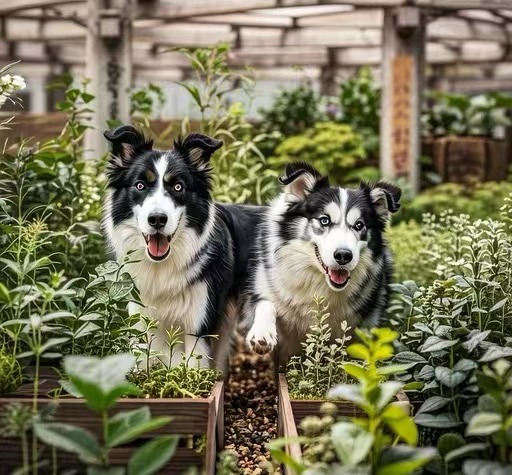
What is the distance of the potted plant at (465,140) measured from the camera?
9203mm

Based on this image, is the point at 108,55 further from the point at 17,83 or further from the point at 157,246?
the point at 157,246

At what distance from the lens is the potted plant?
9.20m

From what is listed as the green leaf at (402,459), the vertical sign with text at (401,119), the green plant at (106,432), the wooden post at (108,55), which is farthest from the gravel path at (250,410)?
the vertical sign with text at (401,119)

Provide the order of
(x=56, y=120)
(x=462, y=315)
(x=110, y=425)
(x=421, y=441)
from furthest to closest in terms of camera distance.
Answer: (x=56, y=120), (x=462, y=315), (x=421, y=441), (x=110, y=425)

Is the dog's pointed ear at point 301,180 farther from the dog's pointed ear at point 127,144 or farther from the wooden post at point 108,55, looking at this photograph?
the wooden post at point 108,55

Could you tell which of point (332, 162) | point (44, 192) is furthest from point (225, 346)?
point (332, 162)

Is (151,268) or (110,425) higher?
(151,268)

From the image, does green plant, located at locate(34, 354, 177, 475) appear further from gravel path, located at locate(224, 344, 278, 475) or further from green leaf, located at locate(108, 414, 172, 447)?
gravel path, located at locate(224, 344, 278, 475)

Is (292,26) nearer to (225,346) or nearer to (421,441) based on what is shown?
(225,346)

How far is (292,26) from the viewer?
1088cm

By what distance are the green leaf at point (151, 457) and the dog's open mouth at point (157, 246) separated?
54.5 inches

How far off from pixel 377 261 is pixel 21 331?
5.30 ft

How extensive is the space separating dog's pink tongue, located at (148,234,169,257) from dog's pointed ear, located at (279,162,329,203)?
59 cm

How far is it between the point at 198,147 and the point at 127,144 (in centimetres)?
31
